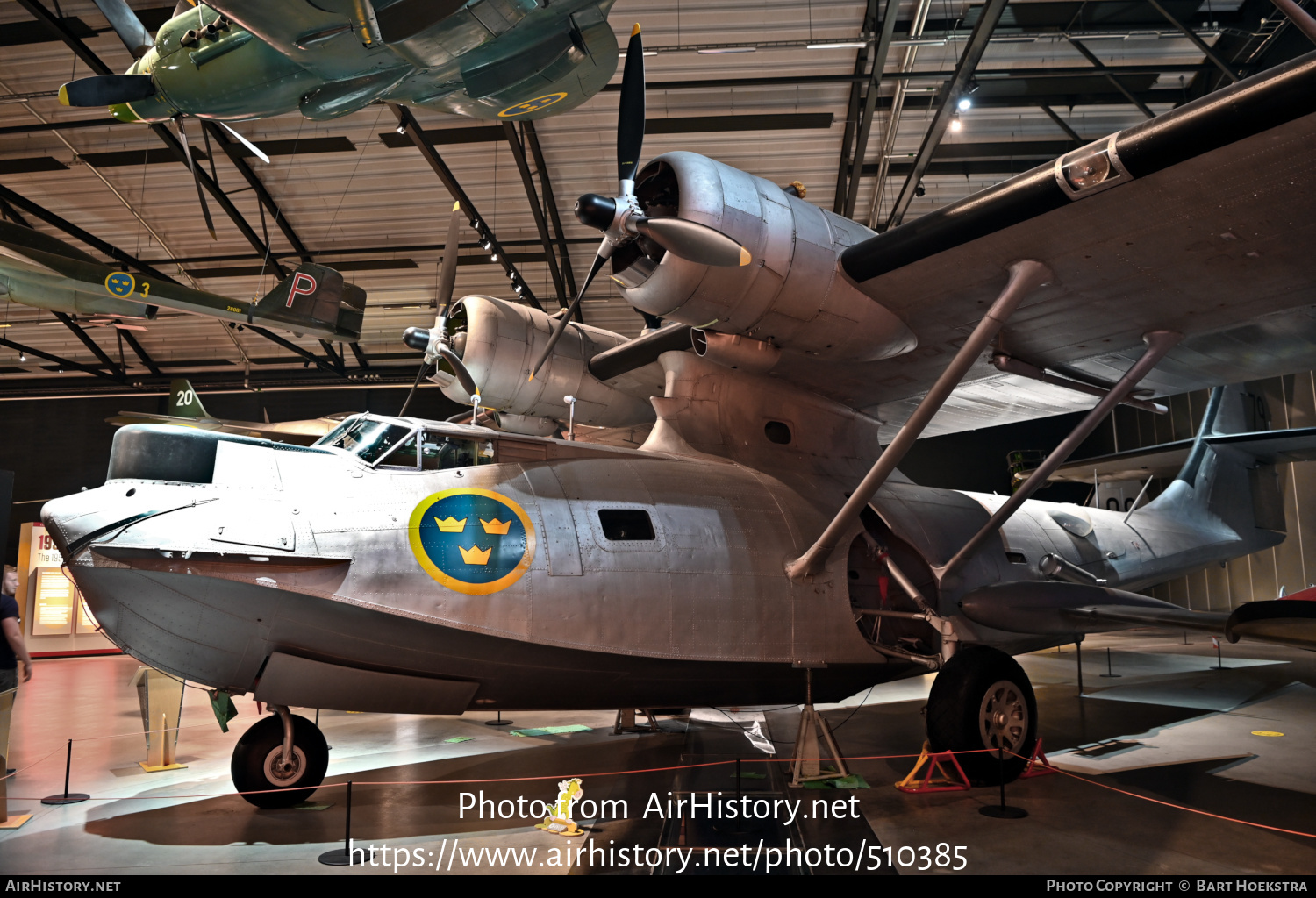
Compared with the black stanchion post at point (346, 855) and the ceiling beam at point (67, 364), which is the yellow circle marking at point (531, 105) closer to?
the black stanchion post at point (346, 855)

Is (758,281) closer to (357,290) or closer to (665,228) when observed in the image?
(665,228)

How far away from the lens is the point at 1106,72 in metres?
13.2

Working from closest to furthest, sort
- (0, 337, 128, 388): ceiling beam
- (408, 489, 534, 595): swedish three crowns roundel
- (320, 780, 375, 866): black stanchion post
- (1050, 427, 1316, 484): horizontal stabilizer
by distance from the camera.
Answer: (320, 780, 375, 866): black stanchion post → (408, 489, 534, 595): swedish three crowns roundel → (1050, 427, 1316, 484): horizontal stabilizer → (0, 337, 128, 388): ceiling beam

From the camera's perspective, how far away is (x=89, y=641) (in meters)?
20.7

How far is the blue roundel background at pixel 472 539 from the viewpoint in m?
5.68

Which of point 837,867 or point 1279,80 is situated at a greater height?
point 1279,80

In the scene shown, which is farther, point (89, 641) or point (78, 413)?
point (78, 413)

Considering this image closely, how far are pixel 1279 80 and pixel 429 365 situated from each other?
8409 millimetres

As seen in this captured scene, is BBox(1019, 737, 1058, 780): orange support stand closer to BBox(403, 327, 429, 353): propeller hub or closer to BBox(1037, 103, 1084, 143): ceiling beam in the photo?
BBox(403, 327, 429, 353): propeller hub

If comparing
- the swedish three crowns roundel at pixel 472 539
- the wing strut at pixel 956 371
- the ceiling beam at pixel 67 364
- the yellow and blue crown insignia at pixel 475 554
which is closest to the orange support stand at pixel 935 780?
the wing strut at pixel 956 371

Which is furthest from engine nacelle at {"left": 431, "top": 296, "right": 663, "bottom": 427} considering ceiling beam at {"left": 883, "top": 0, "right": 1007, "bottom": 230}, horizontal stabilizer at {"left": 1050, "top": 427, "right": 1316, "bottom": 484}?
ceiling beam at {"left": 883, "top": 0, "right": 1007, "bottom": 230}

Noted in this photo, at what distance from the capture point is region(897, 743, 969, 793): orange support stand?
6547 millimetres

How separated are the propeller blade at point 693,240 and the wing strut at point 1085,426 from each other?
3345mm

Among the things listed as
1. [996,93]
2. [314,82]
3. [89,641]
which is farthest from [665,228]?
[89,641]
